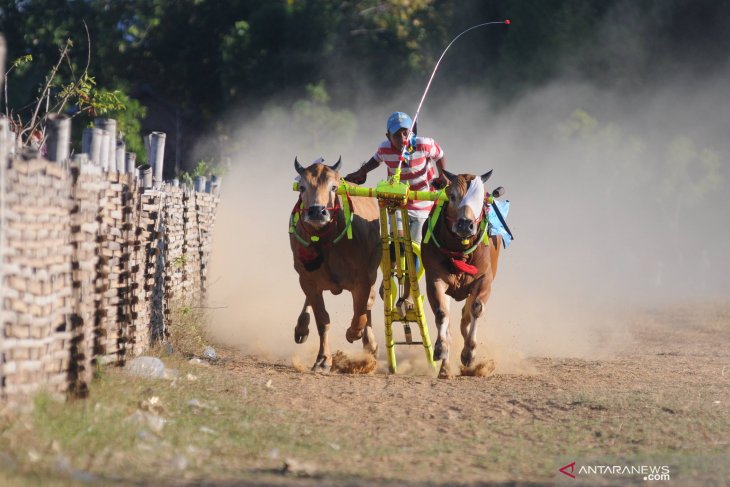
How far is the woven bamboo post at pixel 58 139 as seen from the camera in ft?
29.4

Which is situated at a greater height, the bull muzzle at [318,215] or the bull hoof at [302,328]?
the bull muzzle at [318,215]

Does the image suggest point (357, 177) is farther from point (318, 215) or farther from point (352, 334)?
point (352, 334)

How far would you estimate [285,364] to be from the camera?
13.2 meters

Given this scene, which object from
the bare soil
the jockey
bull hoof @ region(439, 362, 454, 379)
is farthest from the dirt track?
the jockey

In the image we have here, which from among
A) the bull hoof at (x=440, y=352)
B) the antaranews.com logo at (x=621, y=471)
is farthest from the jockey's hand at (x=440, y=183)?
the antaranews.com logo at (x=621, y=471)

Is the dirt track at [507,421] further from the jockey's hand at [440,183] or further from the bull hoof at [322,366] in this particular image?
the jockey's hand at [440,183]

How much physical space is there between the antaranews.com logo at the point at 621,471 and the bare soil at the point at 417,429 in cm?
6

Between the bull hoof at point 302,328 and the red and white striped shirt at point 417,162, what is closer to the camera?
the red and white striped shirt at point 417,162

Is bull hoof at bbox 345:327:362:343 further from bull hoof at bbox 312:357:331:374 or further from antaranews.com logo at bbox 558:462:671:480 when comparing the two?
antaranews.com logo at bbox 558:462:671:480

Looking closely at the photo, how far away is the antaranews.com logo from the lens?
7.43 meters

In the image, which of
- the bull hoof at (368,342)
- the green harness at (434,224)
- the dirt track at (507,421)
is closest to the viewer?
the dirt track at (507,421)

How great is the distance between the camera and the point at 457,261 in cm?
1167

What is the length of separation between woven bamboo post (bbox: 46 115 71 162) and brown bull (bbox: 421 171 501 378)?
3807 mm

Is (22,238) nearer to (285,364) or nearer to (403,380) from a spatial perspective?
(403,380)
